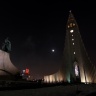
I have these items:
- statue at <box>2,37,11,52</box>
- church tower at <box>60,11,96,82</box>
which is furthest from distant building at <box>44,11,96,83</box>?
statue at <box>2,37,11,52</box>

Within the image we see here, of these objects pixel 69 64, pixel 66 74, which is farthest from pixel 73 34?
pixel 66 74

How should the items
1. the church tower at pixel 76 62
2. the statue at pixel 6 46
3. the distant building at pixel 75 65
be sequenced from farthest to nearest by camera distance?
the church tower at pixel 76 62
the distant building at pixel 75 65
the statue at pixel 6 46

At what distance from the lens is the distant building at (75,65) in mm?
43000

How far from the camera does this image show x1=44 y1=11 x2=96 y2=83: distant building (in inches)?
1693

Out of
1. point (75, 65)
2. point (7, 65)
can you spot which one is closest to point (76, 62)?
point (75, 65)

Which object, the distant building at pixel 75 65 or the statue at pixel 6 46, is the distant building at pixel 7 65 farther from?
the distant building at pixel 75 65

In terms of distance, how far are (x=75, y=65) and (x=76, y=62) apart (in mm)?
990

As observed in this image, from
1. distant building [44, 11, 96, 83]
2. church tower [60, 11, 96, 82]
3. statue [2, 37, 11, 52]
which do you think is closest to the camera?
statue [2, 37, 11, 52]

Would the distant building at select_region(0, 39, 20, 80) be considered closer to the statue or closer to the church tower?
the statue

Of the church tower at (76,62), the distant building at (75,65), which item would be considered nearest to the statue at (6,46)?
the distant building at (75,65)

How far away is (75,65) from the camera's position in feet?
151

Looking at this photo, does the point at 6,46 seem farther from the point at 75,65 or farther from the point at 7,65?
the point at 75,65

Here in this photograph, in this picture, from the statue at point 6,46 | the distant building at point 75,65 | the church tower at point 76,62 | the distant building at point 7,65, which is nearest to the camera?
the distant building at point 7,65

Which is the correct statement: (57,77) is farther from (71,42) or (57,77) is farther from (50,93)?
(50,93)
